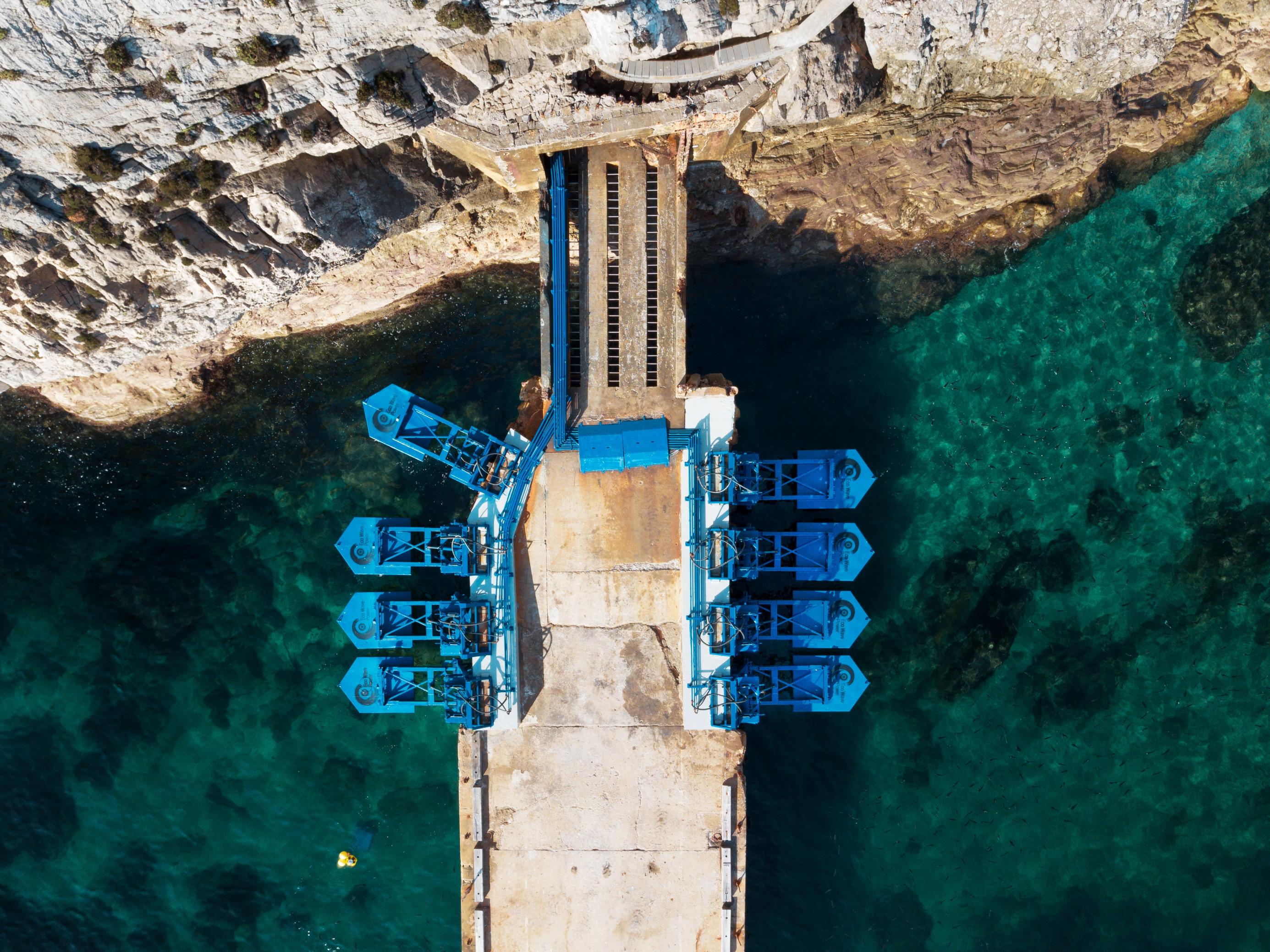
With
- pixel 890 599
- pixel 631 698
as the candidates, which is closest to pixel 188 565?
pixel 631 698

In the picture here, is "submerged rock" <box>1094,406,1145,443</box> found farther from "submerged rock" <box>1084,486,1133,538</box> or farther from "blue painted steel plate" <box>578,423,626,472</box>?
"blue painted steel plate" <box>578,423,626,472</box>

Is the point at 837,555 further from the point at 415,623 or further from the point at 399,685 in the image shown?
the point at 399,685

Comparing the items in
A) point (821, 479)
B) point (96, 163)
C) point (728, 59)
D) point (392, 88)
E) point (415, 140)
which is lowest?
point (821, 479)

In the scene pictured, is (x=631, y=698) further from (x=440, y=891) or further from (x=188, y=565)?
(x=188, y=565)

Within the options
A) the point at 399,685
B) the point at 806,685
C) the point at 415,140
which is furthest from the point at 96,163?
the point at 806,685

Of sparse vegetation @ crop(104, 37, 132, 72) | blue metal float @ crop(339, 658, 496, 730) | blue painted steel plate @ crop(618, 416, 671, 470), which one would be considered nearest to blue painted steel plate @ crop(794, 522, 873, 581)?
blue painted steel plate @ crop(618, 416, 671, 470)
